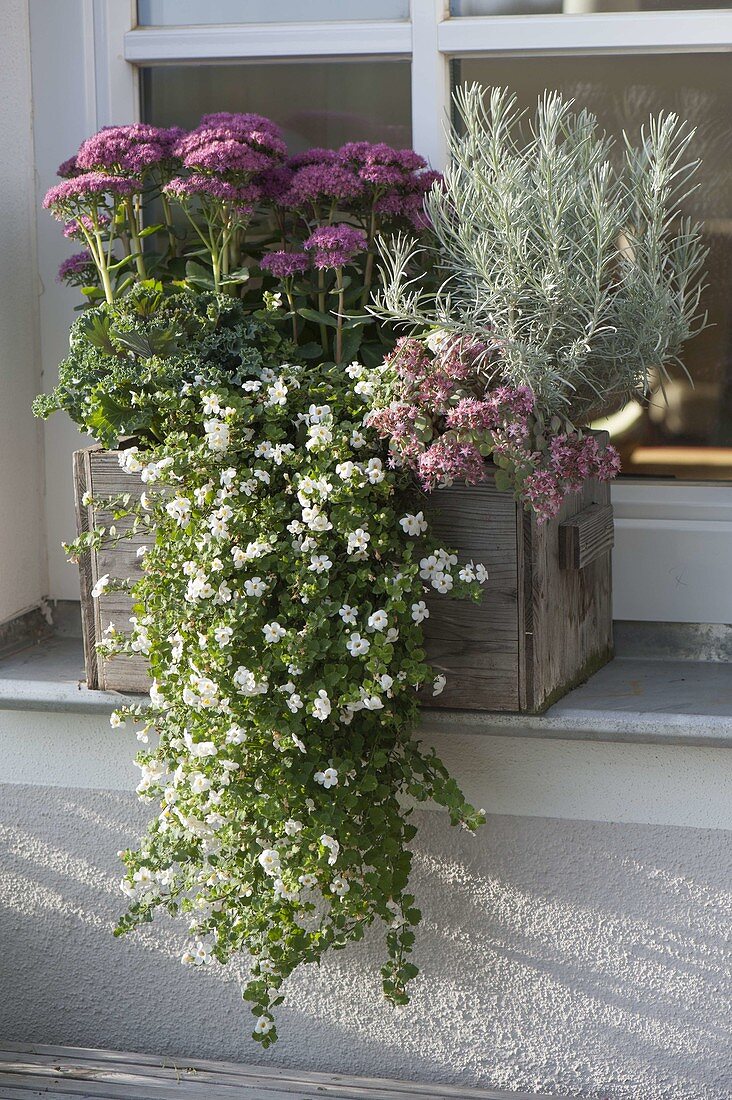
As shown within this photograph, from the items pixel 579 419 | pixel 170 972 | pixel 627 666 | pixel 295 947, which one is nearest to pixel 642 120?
pixel 579 419

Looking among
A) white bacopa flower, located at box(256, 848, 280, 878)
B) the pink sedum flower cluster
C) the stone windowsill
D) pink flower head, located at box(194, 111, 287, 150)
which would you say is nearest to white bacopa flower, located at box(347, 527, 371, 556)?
the pink sedum flower cluster

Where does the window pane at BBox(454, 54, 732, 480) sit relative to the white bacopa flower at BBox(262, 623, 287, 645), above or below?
above

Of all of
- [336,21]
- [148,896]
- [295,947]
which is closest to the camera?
[295,947]

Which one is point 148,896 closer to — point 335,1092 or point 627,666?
point 335,1092

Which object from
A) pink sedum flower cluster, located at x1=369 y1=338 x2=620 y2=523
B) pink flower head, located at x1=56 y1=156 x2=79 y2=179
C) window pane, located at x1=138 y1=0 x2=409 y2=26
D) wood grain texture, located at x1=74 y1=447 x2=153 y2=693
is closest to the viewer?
pink sedum flower cluster, located at x1=369 y1=338 x2=620 y2=523

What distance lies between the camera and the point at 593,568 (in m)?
1.99

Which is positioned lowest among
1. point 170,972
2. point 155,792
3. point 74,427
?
point 170,972

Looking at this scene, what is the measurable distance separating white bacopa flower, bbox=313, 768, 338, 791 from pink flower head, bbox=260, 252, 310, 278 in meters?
0.74

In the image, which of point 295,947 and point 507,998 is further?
point 507,998

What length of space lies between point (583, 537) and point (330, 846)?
596 millimetres

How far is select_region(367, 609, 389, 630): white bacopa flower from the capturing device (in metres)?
1.64

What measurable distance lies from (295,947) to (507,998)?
0.44 m

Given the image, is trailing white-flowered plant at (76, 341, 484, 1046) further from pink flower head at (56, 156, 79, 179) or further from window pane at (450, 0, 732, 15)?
window pane at (450, 0, 732, 15)

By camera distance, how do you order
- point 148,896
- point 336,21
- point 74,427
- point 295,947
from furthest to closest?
point 74,427, point 336,21, point 148,896, point 295,947
